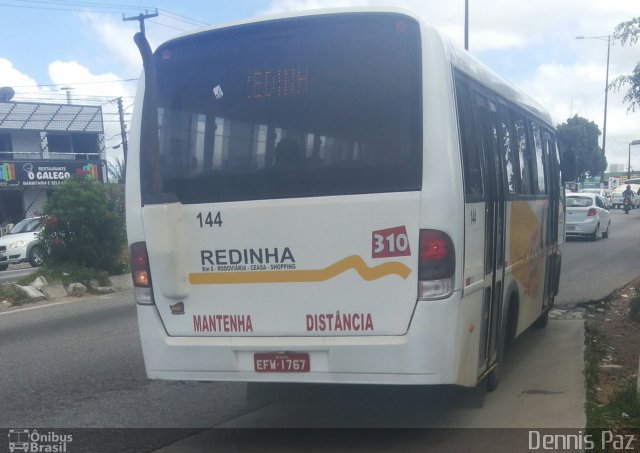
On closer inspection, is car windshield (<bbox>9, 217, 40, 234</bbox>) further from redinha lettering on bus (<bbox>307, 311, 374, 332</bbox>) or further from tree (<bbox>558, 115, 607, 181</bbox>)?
tree (<bbox>558, 115, 607, 181</bbox>)

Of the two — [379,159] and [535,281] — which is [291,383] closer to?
[379,159]

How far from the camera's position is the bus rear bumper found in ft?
16.5

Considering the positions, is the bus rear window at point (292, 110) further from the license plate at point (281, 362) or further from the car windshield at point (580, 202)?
the car windshield at point (580, 202)

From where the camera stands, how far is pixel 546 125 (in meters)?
9.71

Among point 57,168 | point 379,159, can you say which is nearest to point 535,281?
point 379,159

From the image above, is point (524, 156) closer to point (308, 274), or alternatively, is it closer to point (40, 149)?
point (308, 274)

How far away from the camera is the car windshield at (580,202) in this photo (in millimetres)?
25656

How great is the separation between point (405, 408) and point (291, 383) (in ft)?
5.83

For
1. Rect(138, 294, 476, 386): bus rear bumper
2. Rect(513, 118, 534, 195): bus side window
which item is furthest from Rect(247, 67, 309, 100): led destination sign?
Rect(513, 118, 534, 195): bus side window

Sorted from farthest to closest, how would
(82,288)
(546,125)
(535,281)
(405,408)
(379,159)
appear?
(82,288), (546,125), (535,281), (405,408), (379,159)

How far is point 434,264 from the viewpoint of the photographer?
500 centimetres

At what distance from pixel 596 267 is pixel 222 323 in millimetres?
13955
